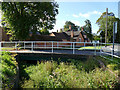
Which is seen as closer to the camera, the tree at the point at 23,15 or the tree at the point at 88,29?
the tree at the point at 23,15

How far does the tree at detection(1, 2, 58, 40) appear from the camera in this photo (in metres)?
14.7

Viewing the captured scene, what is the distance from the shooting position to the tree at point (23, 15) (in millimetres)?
14688

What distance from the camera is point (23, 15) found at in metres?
15.5

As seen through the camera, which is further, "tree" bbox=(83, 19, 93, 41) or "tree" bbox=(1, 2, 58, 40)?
"tree" bbox=(83, 19, 93, 41)

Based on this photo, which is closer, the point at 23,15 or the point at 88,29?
the point at 23,15

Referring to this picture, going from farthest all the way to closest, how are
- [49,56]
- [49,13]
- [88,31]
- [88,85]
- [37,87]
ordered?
[88,31]
[49,13]
[49,56]
[37,87]
[88,85]

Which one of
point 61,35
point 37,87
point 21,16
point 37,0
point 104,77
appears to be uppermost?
point 37,0

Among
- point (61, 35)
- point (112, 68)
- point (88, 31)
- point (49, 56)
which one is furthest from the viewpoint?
point (88, 31)

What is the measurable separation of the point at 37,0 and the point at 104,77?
12611mm

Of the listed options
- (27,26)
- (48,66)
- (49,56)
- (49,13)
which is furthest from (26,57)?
(49,13)

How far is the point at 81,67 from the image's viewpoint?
764cm

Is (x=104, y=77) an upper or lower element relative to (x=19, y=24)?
lower

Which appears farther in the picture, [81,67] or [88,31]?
[88,31]

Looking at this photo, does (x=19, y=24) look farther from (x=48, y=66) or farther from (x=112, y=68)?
(x=112, y=68)
